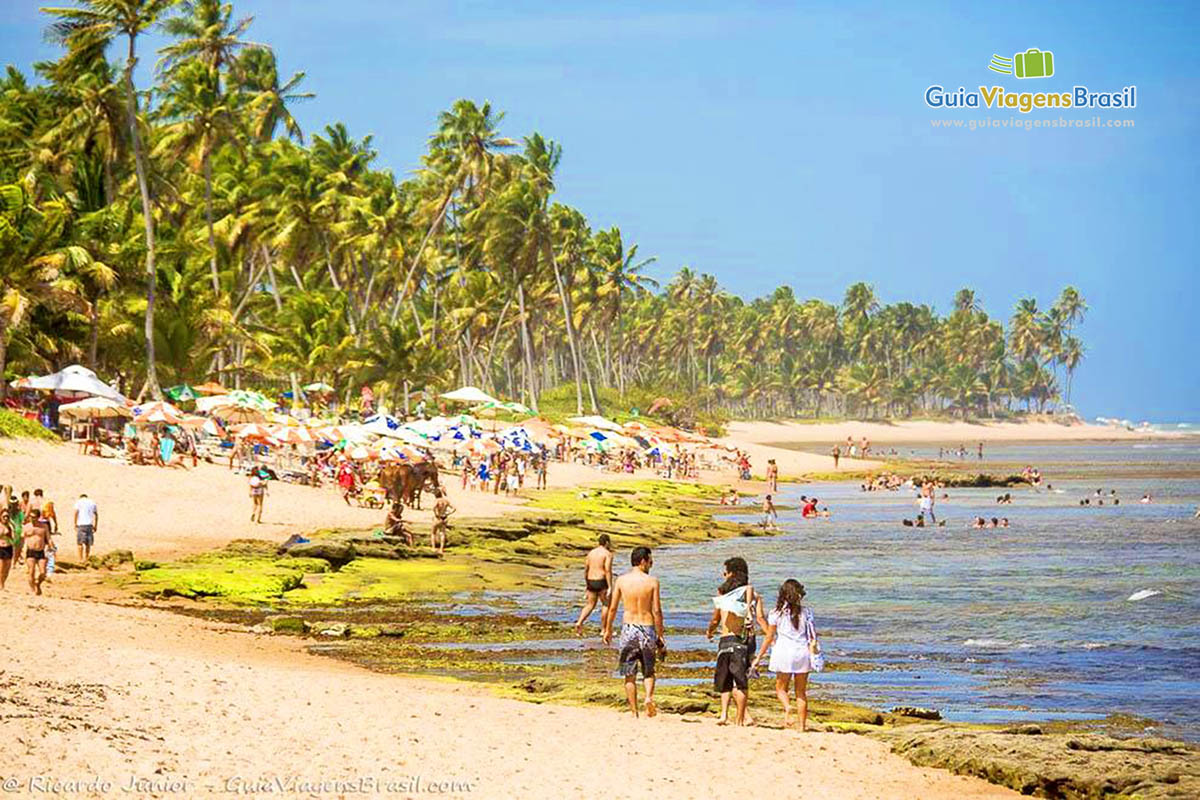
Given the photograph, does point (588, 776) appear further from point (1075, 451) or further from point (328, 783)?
point (1075, 451)

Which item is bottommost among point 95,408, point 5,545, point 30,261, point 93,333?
point 5,545

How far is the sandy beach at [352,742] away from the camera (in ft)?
32.5

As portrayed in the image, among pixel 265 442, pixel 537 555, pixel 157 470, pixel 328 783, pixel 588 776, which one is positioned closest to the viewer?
pixel 328 783

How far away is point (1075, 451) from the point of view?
127 metres

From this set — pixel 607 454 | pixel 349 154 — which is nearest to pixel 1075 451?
pixel 607 454

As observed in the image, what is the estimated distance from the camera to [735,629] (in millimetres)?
12906

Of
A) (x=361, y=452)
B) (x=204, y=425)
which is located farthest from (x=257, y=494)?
(x=204, y=425)

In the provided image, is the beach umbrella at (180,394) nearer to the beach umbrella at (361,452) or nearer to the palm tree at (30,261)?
the palm tree at (30,261)

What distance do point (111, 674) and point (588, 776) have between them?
4706 mm

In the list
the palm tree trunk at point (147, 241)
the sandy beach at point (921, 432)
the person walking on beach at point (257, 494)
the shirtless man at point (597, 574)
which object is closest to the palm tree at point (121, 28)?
the palm tree trunk at point (147, 241)

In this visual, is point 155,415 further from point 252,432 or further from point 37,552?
point 37,552

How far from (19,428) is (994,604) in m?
26.8

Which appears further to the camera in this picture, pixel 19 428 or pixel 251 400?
pixel 251 400

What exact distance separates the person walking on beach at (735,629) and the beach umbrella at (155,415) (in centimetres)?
3015
